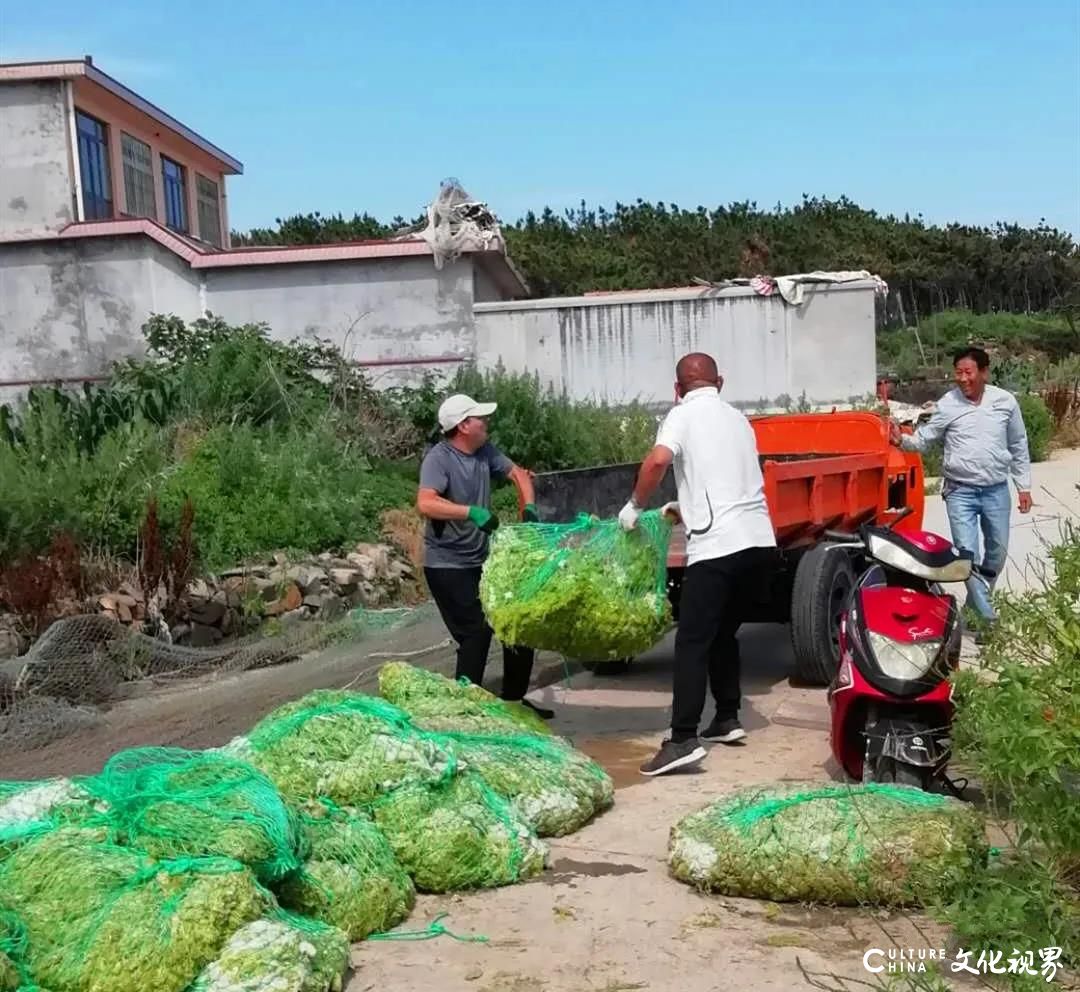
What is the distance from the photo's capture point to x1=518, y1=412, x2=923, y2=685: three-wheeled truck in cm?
769

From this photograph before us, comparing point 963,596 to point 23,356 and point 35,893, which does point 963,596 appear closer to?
point 35,893

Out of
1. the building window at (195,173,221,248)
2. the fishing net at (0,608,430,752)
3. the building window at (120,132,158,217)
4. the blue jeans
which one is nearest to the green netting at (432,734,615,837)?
the fishing net at (0,608,430,752)

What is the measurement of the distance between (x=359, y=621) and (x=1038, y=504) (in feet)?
32.4

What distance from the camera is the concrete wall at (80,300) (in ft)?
64.3

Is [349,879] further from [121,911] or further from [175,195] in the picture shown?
[175,195]

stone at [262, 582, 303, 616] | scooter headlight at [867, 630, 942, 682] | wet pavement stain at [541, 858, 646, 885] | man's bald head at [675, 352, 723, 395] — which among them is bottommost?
wet pavement stain at [541, 858, 646, 885]

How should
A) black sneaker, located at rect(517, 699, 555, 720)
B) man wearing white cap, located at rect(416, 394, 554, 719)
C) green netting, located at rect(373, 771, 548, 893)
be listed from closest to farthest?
green netting, located at rect(373, 771, 548, 893) < man wearing white cap, located at rect(416, 394, 554, 719) < black sneaker, located at rect(517, 699, 555, 720)

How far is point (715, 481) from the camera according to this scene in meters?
6.29

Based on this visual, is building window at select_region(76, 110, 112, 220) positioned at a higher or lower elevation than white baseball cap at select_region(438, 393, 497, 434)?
higher

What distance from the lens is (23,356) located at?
19.9 metres

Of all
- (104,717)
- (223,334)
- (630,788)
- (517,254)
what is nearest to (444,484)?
(630,788)

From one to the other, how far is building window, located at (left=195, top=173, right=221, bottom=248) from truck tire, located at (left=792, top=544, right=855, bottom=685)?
2366cm

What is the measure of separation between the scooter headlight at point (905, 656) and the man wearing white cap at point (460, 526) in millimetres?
2136

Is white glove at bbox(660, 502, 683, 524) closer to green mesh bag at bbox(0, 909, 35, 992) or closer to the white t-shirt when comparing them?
the white t-shirt
